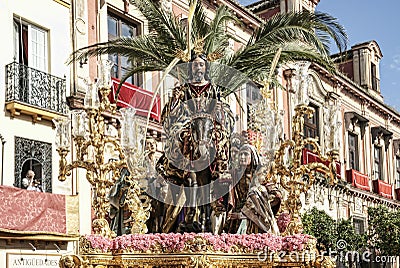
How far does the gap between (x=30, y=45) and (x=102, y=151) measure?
6455mm

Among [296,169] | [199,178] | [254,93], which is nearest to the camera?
[296,169]

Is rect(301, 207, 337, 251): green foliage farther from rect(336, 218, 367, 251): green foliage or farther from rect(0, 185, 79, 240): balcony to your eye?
rect(0, 185, 79, 240): balcony

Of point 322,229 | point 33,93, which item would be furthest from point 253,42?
point 322,229

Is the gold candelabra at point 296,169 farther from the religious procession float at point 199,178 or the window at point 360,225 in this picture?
the window at point 360,225

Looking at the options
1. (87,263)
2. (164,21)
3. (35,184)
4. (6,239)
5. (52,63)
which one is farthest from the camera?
(52,63)

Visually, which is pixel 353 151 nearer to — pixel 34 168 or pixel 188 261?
pixel 34 168

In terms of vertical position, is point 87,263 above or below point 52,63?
below

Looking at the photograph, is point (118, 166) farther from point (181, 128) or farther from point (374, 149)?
point (374, 149)

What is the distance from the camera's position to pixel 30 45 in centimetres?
1491

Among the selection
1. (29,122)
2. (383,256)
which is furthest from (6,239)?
(383,256)

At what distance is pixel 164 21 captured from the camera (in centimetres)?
1138

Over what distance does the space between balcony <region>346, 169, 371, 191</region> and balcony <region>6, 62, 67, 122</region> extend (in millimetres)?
14959

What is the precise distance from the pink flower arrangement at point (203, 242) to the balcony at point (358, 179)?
19043mm

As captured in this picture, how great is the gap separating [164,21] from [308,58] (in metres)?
2.32
